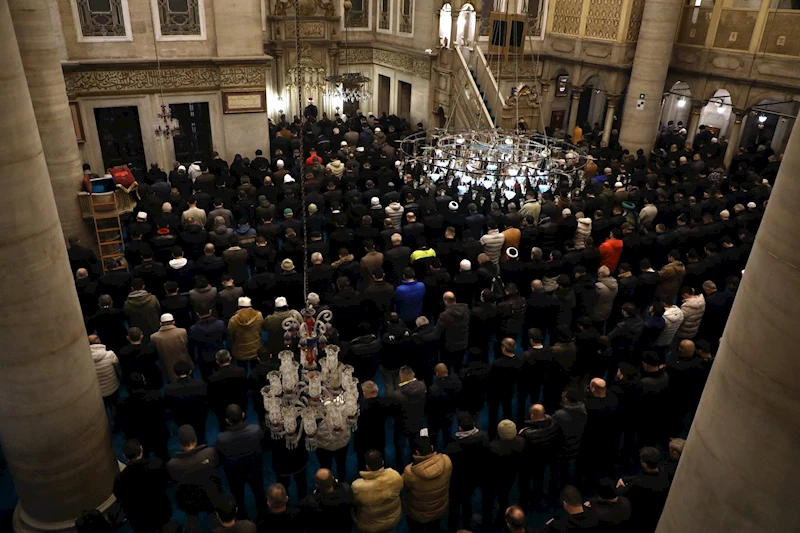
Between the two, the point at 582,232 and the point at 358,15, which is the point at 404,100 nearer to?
the point at 358,15

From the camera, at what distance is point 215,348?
6.89 m

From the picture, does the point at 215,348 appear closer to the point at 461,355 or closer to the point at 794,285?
the point at 461,355

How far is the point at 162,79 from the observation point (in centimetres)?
1417

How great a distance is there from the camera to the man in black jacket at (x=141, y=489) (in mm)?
4789

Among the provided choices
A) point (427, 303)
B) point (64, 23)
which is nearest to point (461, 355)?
point (427, 303)

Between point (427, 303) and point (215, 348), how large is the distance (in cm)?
287

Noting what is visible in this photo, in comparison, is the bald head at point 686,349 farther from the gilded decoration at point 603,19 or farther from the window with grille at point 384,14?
the window with grille at point 384,14

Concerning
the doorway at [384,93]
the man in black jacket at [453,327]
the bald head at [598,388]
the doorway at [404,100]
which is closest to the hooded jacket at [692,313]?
the bald head at [598,388]

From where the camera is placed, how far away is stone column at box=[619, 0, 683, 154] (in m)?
16.1

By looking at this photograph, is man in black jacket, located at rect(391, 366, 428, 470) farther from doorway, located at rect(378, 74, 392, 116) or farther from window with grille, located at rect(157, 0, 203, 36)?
doorway, located at rect(378, 74, 392, 116)

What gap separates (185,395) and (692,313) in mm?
6081

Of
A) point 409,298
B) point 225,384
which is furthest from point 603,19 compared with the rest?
point 225,384

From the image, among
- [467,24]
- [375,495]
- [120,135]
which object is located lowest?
[375,495]

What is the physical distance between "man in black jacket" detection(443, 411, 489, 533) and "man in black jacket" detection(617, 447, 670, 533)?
3.84 ft
